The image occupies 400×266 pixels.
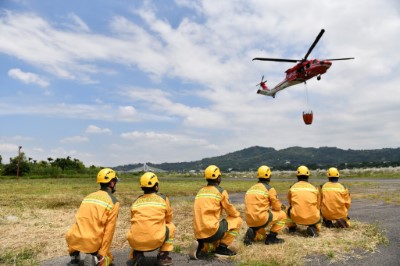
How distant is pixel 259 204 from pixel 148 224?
3.55 m

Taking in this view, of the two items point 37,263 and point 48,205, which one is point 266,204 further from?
point 48,205

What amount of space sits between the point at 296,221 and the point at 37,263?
289 inches

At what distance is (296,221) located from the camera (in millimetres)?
10102

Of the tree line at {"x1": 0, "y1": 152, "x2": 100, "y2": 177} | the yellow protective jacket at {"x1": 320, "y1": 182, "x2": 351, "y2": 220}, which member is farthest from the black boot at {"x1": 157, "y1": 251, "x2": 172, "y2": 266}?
the tree line at {"x1": 0, "y1": 152, "x2": 100, "y2": 177}

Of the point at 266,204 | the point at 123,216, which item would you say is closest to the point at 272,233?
the point at 266,204

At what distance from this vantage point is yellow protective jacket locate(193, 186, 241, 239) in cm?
783

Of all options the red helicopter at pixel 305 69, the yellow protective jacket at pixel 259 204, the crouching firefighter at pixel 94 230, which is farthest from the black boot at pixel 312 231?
the red helicopter at pixel 305 69

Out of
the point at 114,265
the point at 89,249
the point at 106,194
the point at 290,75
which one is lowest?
the point at 114,265

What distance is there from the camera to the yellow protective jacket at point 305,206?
9922 mm

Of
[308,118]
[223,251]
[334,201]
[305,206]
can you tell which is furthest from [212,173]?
[308,118]

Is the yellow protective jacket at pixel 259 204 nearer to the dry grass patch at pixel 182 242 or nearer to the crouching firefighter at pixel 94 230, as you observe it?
the dry grass patch at pixel 182 242

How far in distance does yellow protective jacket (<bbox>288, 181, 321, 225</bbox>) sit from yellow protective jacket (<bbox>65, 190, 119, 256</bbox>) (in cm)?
577

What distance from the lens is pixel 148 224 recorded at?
6941 mm

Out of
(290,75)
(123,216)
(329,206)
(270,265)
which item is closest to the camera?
(270,265)
